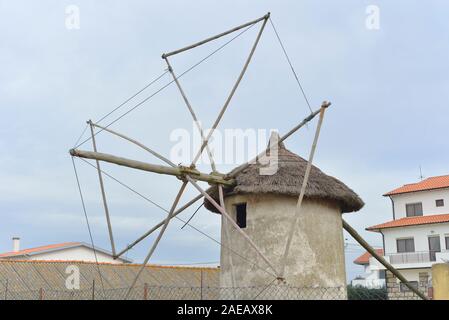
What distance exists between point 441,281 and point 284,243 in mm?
6450

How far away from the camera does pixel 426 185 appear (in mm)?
41375

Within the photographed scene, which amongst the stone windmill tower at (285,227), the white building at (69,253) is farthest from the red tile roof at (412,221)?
the stone windmill tower at (285,227)

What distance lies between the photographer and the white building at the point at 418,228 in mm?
38219

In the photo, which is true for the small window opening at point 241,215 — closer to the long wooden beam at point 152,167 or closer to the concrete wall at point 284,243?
the concrete wall at point 284,243

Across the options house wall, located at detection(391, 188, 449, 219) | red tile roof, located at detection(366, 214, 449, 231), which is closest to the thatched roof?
red tile roof, located at detection(366, 214, 449, 231)

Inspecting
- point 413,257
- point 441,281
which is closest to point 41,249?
point 413,257

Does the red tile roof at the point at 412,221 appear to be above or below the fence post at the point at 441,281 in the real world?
above

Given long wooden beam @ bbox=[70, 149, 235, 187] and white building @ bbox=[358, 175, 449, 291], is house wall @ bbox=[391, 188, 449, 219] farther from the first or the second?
long wooden beam @ bbox=[70, 149, 235, 187]

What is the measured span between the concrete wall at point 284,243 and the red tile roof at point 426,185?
27.4 meters

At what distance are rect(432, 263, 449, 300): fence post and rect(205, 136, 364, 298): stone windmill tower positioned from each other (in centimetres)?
608
